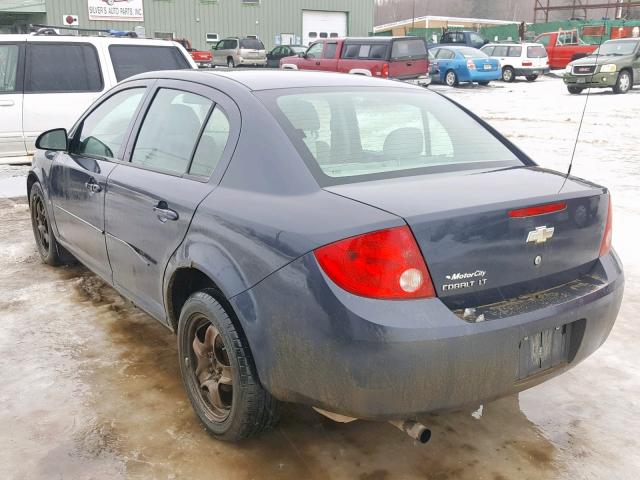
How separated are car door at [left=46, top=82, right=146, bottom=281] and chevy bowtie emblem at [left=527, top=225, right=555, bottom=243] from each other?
7.37ft

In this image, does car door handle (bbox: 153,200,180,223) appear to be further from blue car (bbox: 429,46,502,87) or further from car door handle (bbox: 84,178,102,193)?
blue car (bbox: 429,46,502,87)

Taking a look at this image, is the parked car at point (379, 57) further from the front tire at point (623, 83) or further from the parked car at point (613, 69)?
the front tire at point (623, 83)

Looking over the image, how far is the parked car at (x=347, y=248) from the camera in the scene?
2.24 m

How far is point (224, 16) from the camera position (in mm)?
35688

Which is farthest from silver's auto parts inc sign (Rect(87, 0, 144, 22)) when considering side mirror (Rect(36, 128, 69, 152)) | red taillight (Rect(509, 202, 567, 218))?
red taillight (Rect(509, 202, 567, 218))

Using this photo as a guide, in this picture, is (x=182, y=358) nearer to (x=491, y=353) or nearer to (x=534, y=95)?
(x=491, y=353)

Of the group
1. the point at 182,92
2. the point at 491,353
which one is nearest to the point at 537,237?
the point at 491,353

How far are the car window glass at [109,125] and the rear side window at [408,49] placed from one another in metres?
15.7

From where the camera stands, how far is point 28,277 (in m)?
5.05

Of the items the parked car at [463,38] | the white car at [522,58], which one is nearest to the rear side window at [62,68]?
the white car at [522,58]

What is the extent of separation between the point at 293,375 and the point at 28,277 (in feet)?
11.2

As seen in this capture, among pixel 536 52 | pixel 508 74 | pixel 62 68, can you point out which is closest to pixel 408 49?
pixel 508 74

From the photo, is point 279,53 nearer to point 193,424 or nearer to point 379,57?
point 379,57

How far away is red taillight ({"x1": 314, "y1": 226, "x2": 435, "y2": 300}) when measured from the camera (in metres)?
2.23
